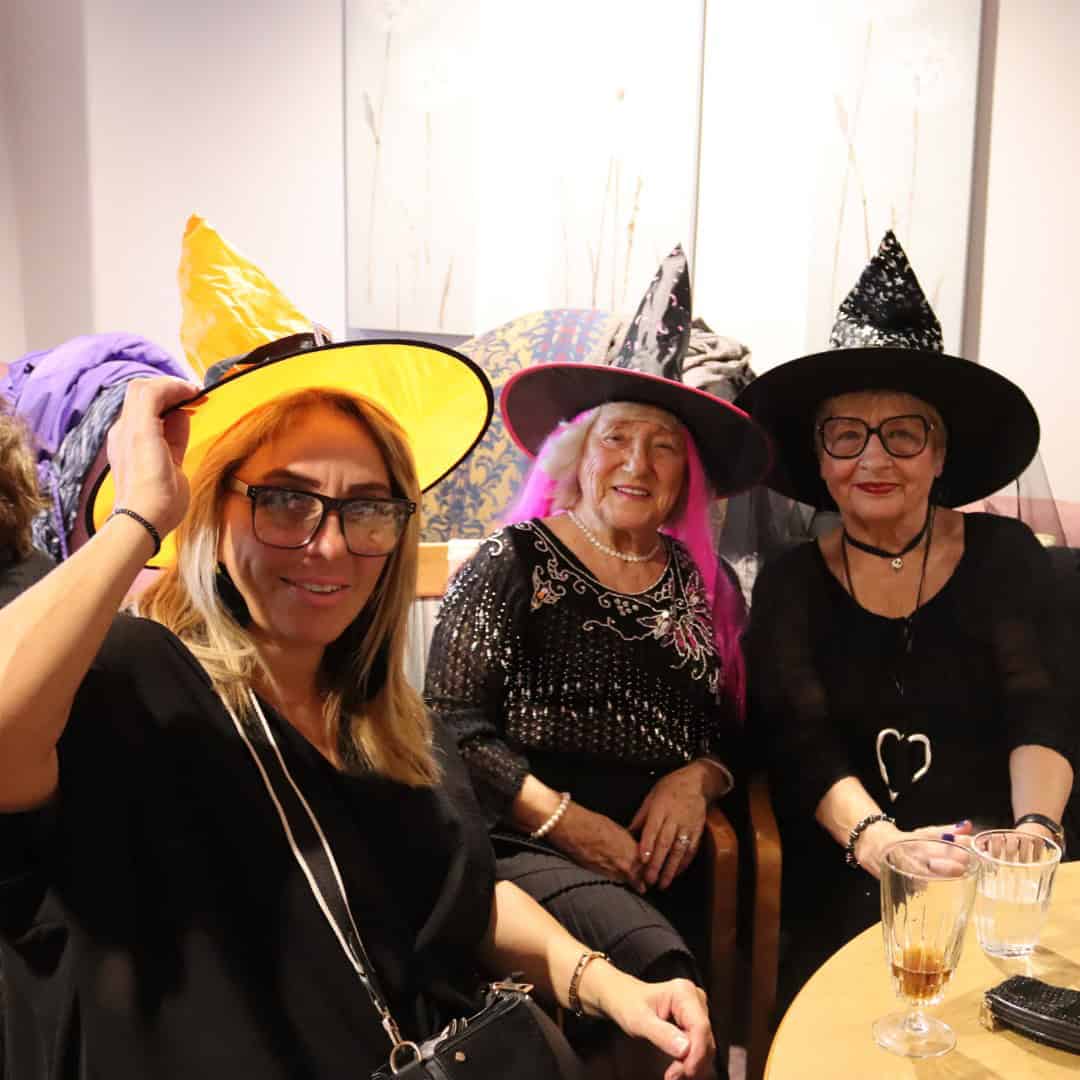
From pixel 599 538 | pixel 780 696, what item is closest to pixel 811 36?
pixel 599 538

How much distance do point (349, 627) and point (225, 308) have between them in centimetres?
43

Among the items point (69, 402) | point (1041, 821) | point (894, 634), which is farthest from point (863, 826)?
point (69, 402)

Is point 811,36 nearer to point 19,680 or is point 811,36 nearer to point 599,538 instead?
point 599,538

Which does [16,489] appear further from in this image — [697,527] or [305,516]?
[697,527]

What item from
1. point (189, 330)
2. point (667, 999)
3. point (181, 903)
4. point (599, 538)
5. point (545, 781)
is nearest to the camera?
point (181, 903)

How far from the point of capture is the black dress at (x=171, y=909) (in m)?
0.95

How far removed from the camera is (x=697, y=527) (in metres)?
2.21

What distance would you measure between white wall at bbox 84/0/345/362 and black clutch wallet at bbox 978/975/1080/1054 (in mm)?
3028

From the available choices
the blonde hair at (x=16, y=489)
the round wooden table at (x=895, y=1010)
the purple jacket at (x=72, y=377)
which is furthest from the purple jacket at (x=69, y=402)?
the round wooden table at (x=895, y=1010)

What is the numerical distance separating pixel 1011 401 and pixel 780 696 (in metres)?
0.73

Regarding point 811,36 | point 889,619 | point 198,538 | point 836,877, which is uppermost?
point 811,36

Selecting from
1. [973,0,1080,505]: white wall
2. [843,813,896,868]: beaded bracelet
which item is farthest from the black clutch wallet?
[973,0,1080,505]: white wall

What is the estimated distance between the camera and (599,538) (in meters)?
2.07

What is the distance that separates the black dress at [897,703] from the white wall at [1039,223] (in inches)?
50.3
